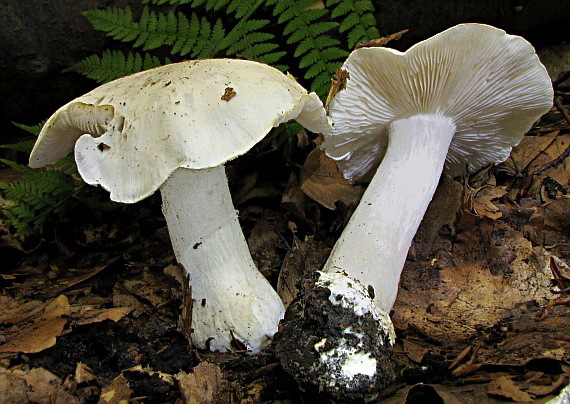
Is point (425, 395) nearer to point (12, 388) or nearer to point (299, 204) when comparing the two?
point (299, 204)

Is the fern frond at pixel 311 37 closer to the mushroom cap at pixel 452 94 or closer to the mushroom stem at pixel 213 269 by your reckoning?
the mushroom cap at pixel 452 94

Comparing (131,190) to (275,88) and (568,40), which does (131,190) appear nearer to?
(275,88)

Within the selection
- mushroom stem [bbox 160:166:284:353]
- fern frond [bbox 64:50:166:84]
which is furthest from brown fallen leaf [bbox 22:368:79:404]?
fern frond [bbox 64:50:166:84]

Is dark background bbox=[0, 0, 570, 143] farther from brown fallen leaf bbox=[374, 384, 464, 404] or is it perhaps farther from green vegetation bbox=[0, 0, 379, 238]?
brown fallen leaf bbox=[374, 384, 464, 404]

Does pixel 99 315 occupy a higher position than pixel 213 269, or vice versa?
pixel 213 269

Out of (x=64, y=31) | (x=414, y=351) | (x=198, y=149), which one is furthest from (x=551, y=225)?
(x=64, y=31)

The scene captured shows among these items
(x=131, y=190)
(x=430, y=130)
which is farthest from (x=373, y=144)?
(x=131, y=190)
